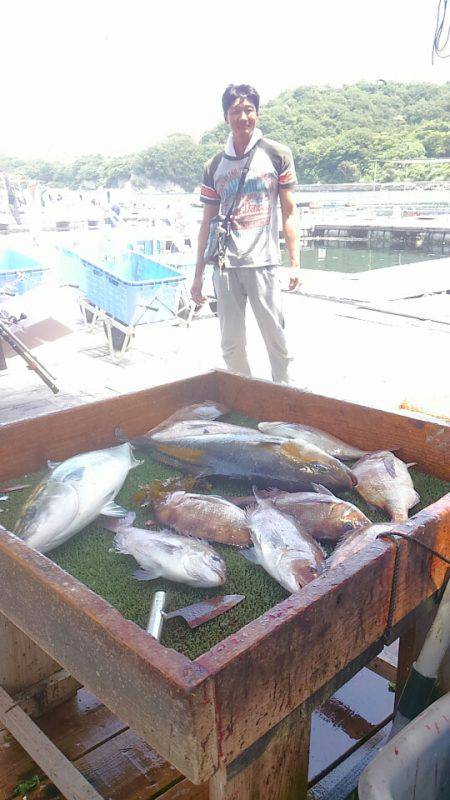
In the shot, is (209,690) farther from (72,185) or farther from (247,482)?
(72,185)

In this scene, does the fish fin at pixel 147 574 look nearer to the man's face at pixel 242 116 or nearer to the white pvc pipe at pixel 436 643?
the white pvc pipe at pixel 436 643

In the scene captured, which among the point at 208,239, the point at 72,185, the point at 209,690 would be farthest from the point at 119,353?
the point at 72,185

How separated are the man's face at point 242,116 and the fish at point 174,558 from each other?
3.70m

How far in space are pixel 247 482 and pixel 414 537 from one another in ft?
2.92

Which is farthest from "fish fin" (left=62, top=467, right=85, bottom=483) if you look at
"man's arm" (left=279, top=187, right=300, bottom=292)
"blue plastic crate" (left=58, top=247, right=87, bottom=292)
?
"blue plastic crate" (left=58, top=247, right=87, bottom=292)

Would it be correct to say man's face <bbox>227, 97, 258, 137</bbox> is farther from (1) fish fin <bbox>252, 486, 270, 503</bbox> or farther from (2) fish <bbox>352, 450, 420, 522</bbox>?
(1) fish fin <bbox>252, 486, 270, 503</bbox>

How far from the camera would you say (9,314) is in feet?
27.6

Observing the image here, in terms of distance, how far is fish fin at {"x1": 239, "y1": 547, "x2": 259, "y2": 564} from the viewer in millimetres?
1865

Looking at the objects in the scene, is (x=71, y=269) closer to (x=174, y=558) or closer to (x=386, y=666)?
(x=386, y=666)

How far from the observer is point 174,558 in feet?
5.87

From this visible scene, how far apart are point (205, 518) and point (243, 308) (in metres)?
3.31

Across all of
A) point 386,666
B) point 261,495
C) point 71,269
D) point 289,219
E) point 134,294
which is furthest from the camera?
point 71,269

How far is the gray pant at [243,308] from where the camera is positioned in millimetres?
4961

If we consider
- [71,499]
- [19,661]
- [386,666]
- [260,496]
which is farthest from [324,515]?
[19,661]
